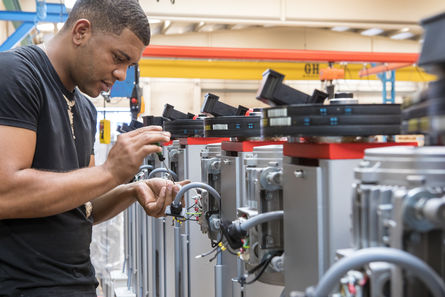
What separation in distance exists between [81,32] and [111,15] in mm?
93

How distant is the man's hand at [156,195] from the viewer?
5.79ft

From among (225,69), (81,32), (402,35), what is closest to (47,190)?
(81,32)

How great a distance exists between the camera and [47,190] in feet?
4.28

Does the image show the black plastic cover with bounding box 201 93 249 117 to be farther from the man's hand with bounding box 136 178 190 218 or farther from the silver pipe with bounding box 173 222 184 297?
the silver pipe with bounding box 173 222 184 297

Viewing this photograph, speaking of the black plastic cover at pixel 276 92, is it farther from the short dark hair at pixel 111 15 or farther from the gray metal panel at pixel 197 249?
the gray metal panel at pixel 197 249

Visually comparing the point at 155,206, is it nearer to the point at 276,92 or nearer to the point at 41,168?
the point at 41,168

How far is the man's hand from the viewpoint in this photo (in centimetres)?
177

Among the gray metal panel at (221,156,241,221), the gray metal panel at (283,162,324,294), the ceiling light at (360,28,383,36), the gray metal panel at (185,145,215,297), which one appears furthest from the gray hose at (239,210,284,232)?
the ceiling light at (360,28,383,36)

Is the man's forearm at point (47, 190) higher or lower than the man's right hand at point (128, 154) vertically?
lower

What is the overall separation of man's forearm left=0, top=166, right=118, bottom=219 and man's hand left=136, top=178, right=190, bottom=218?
1.38ft

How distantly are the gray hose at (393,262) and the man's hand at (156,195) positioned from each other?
41.8 inches

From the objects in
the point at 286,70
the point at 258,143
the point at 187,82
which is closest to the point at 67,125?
the point at 258,143

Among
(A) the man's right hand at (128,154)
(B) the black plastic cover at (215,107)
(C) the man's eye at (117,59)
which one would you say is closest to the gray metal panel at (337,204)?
(A) the man's right hand at (128,154)

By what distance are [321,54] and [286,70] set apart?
211cm
